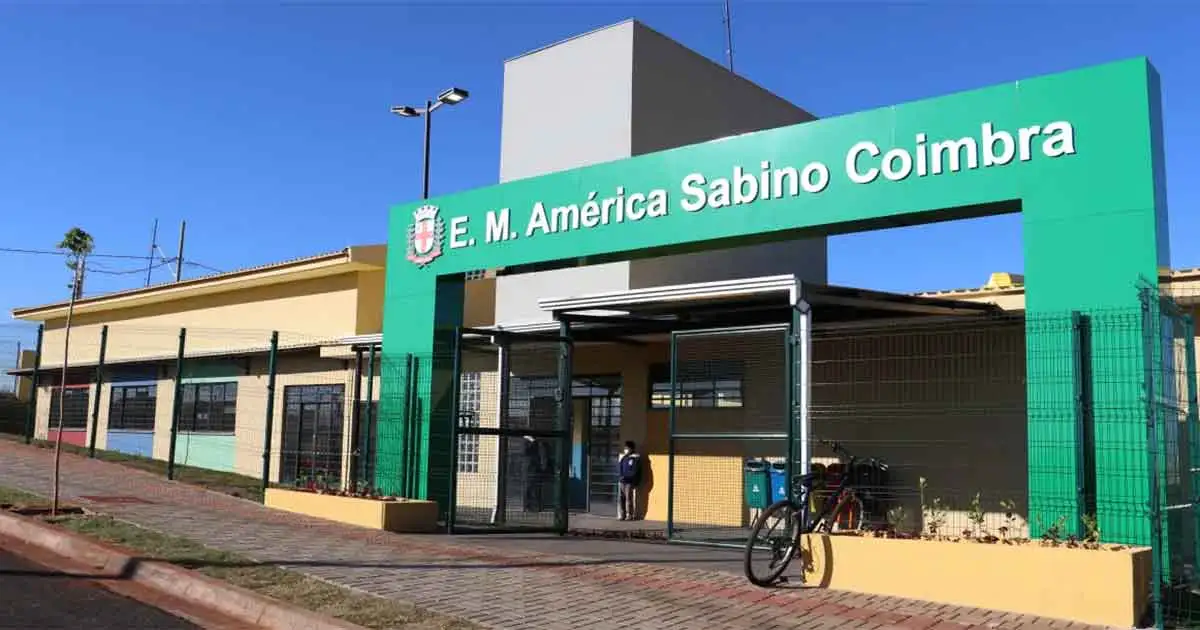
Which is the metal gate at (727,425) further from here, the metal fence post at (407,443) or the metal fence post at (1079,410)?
the metal fence post at (1079,410)

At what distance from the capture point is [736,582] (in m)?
9.20

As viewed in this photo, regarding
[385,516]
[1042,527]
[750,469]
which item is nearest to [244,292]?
[385,516]

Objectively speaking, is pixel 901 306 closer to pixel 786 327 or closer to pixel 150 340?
pixel 786 327

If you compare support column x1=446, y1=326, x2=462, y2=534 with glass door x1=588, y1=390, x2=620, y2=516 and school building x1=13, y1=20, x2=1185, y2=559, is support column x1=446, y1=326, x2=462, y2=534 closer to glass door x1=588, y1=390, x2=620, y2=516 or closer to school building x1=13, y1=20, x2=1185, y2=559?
school building x1=13, y1=20, x2=1185, y2=559

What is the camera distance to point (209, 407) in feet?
80.1

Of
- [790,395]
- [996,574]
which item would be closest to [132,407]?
[790,395]

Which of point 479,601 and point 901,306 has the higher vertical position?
point 901,306

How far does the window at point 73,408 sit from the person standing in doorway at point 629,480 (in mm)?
19524

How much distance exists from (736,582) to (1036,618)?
Result: 2607 millimetres

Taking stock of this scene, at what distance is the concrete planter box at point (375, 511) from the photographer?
13.0 metres

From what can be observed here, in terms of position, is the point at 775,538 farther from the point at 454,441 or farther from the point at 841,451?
the point at 454,441

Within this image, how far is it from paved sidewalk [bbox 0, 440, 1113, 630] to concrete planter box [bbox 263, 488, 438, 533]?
1.16ft

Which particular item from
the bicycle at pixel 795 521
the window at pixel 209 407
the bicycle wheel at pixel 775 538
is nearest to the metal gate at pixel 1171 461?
the bicycle at pixel 795 521

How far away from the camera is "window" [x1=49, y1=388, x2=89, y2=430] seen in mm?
29297
